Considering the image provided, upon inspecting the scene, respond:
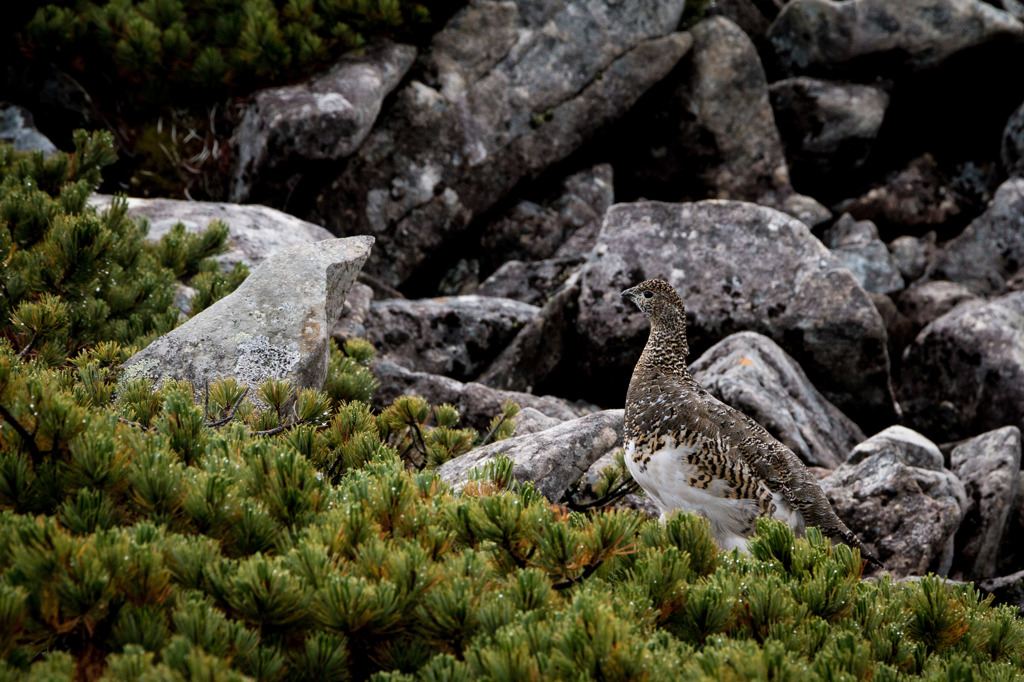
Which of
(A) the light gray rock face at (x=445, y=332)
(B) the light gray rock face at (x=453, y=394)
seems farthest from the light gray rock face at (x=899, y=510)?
(A) the light gray rock face at (x=445, y=332)

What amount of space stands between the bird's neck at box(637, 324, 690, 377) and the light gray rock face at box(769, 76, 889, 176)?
30.2ft

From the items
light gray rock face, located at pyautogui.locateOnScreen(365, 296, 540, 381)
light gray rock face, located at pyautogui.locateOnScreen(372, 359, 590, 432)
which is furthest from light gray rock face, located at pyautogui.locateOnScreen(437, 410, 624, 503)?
light gray rock face, located at pyautogui.locateOnScreen(365, 296, 540, 381)

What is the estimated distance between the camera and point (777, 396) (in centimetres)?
767

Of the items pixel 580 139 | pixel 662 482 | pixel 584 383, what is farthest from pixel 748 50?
pixel 662 482

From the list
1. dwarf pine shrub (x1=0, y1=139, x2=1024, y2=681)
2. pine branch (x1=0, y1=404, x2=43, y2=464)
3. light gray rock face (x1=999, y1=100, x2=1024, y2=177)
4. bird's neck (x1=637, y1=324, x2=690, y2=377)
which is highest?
pine branch (x1=0, y1=404, x2=43, y2=464)

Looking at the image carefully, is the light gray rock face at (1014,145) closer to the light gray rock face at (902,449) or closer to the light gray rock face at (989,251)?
the light gray rock face at (989,251)

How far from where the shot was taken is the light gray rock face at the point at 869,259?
12328 mm

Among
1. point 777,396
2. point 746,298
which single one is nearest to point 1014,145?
point 746,298

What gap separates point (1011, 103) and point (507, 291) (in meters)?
9.90

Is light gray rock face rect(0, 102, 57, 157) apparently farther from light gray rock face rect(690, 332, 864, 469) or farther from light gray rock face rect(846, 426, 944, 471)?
light gray rock face rect(846, 426, 944, 471)

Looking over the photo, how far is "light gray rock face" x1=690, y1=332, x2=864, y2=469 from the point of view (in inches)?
290

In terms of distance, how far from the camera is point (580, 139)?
11875 mm

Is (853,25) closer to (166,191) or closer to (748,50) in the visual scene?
(748,50)

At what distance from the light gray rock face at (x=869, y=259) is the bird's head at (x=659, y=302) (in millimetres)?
7119
